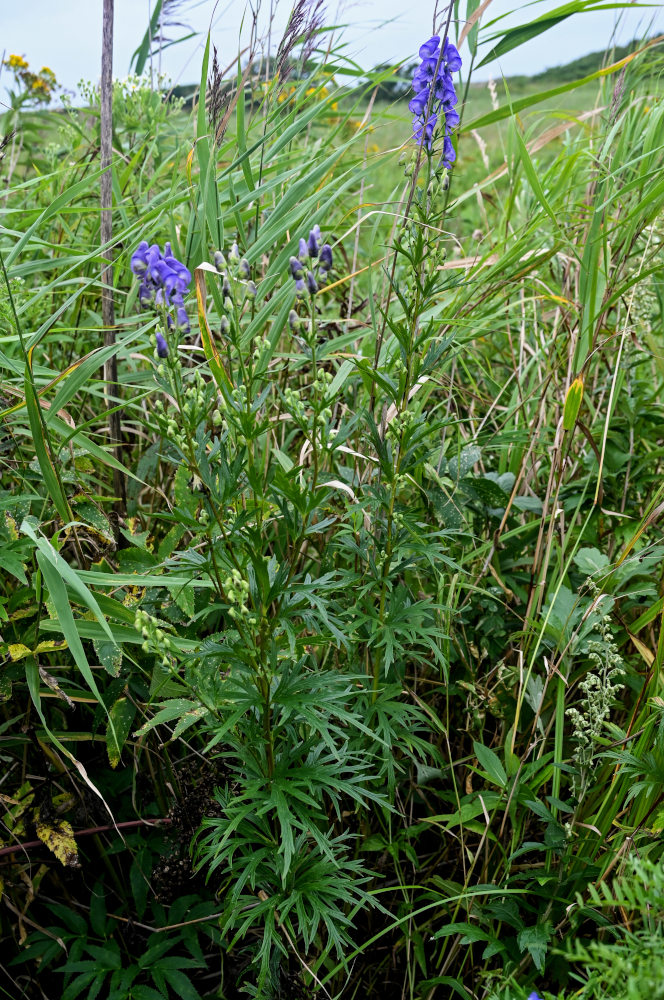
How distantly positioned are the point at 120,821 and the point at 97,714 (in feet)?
0.92

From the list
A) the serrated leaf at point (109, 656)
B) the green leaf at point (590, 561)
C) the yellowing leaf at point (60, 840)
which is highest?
the green leaf at point (590, 561)

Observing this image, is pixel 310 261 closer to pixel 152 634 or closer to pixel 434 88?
pixel 434 88

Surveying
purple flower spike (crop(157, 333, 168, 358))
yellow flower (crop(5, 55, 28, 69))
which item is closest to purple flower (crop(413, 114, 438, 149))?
purple flower spike (crop(157, 333, 168, 358))

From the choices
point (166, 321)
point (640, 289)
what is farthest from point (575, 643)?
point (640, 289)

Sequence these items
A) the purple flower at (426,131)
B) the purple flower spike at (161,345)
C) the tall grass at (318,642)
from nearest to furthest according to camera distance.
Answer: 1. the purple flower spike at (161,345)
2. the tall grass at (318,642)
3. the purple flower at (426,131)

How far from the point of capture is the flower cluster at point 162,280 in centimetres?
124

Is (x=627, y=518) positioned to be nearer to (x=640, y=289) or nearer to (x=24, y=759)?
(x=640, y=289)

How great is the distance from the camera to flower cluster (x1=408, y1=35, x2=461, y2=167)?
1.42m

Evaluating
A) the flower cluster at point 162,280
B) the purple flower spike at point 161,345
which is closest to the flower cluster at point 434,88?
the flower cluster at point 162,280

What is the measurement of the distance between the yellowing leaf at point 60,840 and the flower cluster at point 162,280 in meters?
0.99

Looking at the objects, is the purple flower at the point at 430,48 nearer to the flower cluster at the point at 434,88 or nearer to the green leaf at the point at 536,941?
the flower cluster at the point at 434,88

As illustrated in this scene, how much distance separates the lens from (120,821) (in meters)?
1.79

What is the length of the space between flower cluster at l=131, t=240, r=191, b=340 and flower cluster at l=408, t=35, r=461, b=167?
0.52 m

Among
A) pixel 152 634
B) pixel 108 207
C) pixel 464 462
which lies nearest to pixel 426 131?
pixel 464 462
